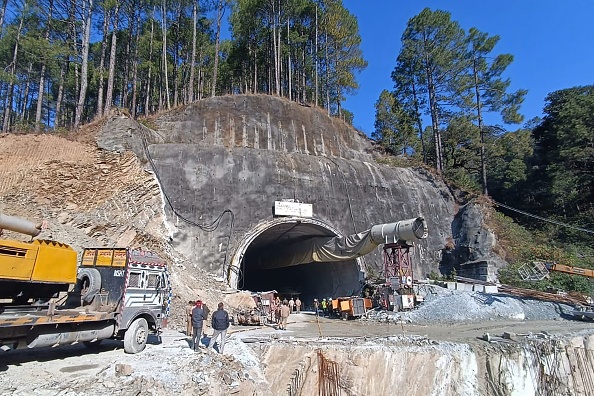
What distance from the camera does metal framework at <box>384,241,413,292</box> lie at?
20625 mm

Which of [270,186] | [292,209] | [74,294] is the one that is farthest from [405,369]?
[270,186]

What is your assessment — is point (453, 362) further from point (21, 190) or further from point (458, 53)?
point (458, 53)

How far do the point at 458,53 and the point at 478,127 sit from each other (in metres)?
7.96

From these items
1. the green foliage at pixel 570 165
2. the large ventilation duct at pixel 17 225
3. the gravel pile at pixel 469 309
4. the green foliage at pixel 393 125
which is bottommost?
the gravel pile at pixel 469 309

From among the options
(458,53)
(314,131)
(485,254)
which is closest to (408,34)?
(458,53)

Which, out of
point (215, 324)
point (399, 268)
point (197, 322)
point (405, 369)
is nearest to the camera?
point (215, 324)

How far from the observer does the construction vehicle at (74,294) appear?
27.3 ft

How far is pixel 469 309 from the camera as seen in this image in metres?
19.9

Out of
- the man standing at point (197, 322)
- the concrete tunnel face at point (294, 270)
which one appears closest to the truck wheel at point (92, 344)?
the man standing at point (197, 322)

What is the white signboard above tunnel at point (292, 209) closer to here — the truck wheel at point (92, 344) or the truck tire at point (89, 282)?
the truck wheel at point (92, 344)

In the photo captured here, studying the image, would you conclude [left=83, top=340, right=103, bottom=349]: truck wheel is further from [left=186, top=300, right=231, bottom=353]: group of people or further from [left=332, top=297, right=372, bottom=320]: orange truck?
[left=332, top=297, right=372, bottom=320]: orange truck

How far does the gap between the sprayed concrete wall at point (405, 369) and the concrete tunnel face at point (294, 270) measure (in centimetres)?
1097

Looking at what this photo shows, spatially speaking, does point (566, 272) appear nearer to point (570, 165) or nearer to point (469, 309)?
point (469, 309)

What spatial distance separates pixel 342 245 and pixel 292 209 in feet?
12.8
